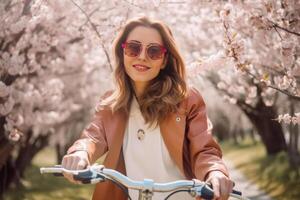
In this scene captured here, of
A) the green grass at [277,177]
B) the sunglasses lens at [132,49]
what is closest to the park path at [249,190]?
the green grass at [277,177]

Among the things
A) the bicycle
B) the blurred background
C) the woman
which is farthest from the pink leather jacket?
the blurred background

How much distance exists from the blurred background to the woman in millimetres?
1303

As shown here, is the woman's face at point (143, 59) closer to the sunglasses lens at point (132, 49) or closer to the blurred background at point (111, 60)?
the sunglasses lens at point (132, 49)

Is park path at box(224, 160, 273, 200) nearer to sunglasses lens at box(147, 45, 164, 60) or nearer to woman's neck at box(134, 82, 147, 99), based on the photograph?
woman's neck at box(134, 82, 147, 99)

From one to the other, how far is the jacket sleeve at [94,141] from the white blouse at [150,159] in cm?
13

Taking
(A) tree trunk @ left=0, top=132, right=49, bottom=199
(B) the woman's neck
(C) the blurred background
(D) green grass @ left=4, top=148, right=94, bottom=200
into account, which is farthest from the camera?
(A) tree trunk @ left=0, top=132, right=49, bottom=199

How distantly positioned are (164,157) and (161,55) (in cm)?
55

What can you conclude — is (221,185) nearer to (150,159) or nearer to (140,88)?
(150,159)

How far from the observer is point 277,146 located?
794 inches

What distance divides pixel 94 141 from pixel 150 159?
1.00 feet

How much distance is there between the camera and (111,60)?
4.77m

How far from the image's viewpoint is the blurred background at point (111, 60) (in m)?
5.86

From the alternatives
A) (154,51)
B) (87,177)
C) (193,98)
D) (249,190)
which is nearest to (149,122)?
(193,98)

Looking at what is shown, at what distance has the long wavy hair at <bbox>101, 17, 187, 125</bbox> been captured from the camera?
3.12m
